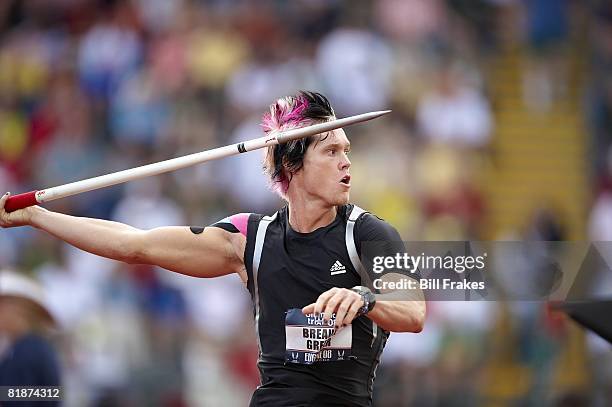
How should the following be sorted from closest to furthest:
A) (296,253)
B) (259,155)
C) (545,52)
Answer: (296,253) → (259,155) → (545,52)

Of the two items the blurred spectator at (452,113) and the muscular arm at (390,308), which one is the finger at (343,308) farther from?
the blurred spectator at (452,113)

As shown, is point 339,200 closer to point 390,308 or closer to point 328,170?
point 328,170

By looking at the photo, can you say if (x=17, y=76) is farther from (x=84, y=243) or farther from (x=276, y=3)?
(x=84, y=243)

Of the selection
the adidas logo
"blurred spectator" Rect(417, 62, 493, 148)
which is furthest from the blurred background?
the adidas logo

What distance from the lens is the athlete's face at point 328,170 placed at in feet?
18.0

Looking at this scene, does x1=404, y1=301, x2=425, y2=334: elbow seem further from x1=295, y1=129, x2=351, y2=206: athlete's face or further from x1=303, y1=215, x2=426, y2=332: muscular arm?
x1=295, y1=129, x2=351, y2=206: athlete's face

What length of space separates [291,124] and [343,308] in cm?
131

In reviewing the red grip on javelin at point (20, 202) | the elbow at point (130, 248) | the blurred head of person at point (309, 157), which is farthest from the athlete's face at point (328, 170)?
the red grip on javelin at point (20, 202)

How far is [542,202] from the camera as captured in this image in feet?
37.5

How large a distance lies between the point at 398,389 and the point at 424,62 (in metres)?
3.62

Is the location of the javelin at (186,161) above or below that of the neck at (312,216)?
above

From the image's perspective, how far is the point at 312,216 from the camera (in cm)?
554

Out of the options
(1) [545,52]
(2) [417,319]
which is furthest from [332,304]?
(1) [545,52]

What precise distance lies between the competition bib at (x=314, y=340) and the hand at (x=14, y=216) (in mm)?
1403
